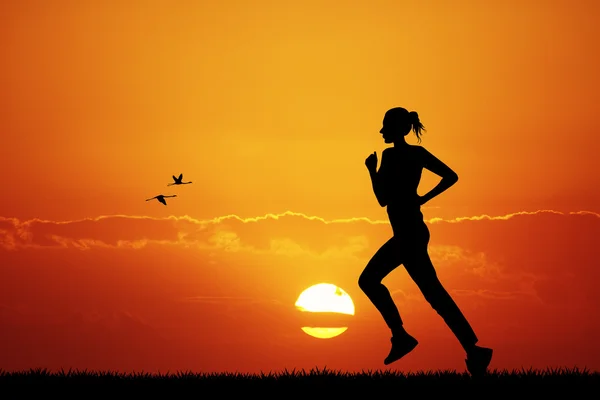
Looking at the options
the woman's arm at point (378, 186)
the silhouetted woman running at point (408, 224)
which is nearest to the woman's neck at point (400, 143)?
the silhouetted woman running at point (408, 224)

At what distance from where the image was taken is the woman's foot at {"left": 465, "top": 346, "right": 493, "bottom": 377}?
34.5 ft

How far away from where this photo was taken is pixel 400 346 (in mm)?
10898

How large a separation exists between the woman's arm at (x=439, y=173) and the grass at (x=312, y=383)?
2232mm

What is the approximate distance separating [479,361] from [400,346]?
976mm

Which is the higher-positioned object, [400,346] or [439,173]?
[439,173]

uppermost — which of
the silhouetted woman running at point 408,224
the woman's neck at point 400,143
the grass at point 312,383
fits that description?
the woman's neck at point 400,143

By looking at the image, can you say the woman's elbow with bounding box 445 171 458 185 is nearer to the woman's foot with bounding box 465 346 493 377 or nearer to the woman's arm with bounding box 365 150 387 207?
the woman's arm with bounding box 365 150 387 207

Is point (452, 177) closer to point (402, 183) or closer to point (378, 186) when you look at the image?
point (402, 183)

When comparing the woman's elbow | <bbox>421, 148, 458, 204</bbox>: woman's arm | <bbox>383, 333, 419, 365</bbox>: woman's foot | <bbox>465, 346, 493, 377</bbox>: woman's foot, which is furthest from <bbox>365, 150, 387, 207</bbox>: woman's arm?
<bbox>465, 346, 493, 377</bbox>: woman's foot

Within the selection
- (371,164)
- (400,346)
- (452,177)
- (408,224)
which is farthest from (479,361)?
(371,164)

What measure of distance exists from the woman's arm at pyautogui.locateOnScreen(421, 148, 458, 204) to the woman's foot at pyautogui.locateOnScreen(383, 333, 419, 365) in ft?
5.81

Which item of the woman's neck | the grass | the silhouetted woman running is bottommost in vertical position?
the grass

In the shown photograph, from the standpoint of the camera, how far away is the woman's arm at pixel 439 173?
1053 cm

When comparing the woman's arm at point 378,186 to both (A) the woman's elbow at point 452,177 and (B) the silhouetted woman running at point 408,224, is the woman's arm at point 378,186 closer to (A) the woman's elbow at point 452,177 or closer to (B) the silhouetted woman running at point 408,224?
(B) the silhouetted woman running at point 408,224
